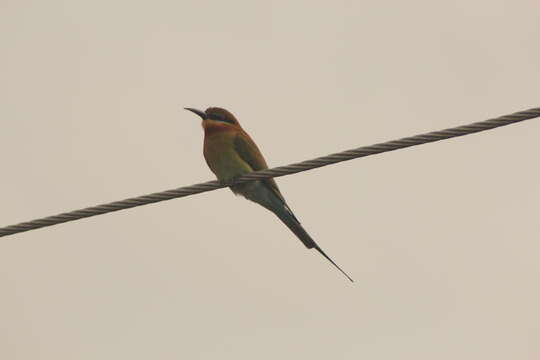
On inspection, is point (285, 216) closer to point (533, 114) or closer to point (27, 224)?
point (27, 224)

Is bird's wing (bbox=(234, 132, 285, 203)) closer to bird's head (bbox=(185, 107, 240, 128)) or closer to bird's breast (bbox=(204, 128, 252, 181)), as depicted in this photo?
bird's breast (bbox=(204, 128, 252, 181))

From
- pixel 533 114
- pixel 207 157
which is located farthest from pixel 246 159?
pixel 533 114

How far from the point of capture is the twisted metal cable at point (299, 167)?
3.25 meters

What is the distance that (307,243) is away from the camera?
193 inches

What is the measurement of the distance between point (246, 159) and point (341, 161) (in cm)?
180

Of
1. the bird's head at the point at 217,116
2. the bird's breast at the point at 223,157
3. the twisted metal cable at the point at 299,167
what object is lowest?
the bird's breast at the point at 223,157

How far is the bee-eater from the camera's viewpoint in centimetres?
506

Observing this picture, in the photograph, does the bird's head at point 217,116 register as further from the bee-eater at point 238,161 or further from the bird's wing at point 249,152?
the bird's wing at point 249,152

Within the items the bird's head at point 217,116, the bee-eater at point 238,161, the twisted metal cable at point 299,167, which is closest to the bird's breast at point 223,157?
the bee-eater at point 238,161

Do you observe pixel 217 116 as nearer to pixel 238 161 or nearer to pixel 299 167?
pixel 238 161

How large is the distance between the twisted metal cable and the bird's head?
1.57 metres

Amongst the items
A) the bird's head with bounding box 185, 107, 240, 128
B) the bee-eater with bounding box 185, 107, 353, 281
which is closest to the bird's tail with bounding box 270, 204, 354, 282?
the bee-eater with bounding box 185, 107, 353, 281

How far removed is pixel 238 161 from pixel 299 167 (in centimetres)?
164

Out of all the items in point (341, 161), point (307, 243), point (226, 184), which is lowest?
point (307, 243)
